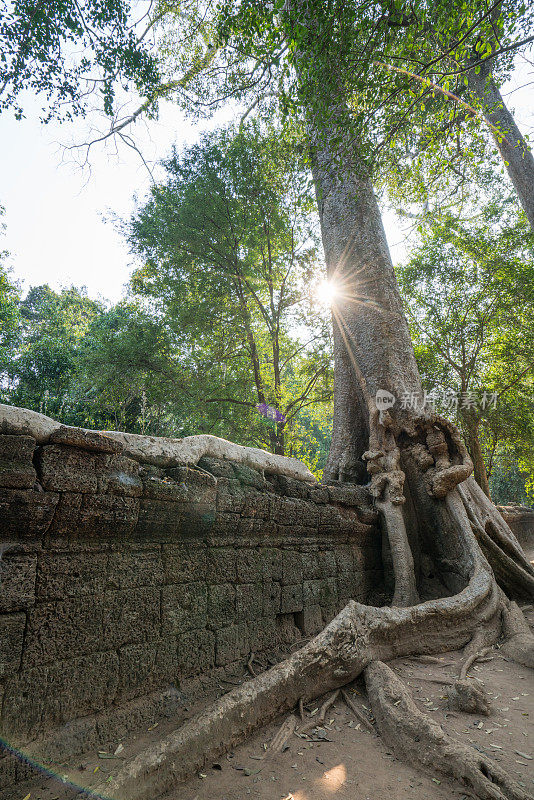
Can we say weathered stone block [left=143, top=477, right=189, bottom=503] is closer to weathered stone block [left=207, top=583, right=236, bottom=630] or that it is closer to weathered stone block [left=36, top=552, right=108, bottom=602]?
weathered stone block [left=36, top=552, right=108, bottom=602]

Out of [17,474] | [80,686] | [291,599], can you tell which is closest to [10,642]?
[80,686]

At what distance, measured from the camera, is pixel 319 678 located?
227cm

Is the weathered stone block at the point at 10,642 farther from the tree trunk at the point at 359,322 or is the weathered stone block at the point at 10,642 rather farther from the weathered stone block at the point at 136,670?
the tree trunk at the point at 359,322

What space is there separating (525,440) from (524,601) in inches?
301

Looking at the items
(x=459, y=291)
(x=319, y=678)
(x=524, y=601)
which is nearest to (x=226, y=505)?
(x=319, y=678)

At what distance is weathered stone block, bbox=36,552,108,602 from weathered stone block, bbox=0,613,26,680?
4.5 inches

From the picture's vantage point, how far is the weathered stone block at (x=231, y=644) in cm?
240

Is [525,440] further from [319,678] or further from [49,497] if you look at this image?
[49,497]

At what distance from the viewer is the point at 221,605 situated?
2.46 meters

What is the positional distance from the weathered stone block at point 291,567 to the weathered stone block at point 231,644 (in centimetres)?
49

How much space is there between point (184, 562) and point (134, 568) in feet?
1.09

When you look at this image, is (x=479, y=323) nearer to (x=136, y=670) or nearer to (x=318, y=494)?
(x=318, y=494)

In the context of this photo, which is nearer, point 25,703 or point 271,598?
point 25,703

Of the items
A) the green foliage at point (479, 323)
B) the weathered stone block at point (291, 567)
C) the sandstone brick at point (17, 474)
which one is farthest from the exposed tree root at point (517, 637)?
the green foliage at point (479, 323)
